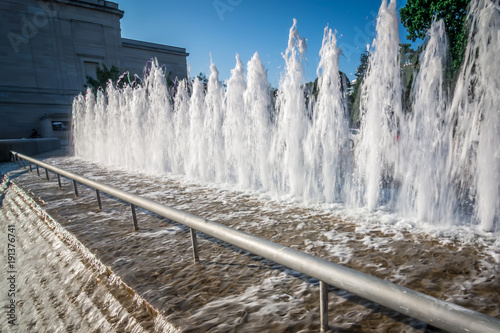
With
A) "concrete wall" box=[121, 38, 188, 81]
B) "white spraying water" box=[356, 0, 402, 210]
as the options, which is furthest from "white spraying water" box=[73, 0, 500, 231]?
"concrete wall" box=[121, 38, 188, 81]

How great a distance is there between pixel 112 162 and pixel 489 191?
43.2 feet

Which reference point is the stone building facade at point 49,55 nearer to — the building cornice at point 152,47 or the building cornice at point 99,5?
the building cornice at point 99,5

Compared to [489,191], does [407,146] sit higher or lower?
higher

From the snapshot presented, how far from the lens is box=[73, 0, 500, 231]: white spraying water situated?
133 inches

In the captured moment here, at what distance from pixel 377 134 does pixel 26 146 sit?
72.4 ft

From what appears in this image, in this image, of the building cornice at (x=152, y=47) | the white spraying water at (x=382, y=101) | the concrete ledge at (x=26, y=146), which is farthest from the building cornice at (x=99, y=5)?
the white spraying water at (x=382, y=101)

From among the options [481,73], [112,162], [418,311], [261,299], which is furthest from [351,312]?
[112,162]

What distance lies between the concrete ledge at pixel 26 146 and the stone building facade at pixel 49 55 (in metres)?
8.75

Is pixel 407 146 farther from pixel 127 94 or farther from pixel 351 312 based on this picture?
pixel 127 94

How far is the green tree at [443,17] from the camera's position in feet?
49.8

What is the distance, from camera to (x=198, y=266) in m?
2.58

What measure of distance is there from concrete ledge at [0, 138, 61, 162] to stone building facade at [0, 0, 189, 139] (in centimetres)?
875

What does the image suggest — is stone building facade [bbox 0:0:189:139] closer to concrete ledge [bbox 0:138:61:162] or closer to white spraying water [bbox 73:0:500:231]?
concrete ledge [bbox 0:138:61:162]

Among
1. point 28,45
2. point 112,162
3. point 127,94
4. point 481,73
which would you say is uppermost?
point 28,45
